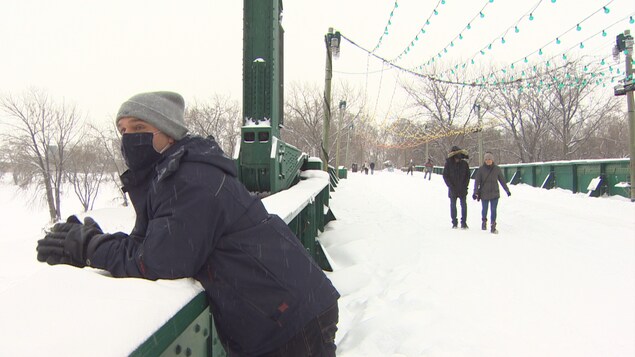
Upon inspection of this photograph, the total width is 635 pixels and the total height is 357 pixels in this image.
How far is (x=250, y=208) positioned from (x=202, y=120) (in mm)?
48793

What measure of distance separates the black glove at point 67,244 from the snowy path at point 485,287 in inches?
91.2

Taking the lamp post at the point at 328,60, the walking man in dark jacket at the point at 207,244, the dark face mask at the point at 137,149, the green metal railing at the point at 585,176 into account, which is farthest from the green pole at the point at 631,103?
the dark face mask at the point at 137,149

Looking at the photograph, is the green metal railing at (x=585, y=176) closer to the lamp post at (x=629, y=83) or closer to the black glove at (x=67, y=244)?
the lamp post at (x=629, y=83)

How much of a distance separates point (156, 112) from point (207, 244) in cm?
58

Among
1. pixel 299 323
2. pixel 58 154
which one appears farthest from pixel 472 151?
pixel 299 323

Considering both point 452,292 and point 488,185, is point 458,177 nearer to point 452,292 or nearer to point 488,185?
point 488,185

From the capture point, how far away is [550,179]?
1573cm

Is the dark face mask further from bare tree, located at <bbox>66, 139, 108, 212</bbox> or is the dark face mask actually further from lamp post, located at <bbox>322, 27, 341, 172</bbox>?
bare tree, located at <bbox>66, 139, 108, 212</bbox>

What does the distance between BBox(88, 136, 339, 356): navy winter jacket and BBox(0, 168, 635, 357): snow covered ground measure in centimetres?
11

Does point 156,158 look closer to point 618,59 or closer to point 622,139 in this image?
point 618,59

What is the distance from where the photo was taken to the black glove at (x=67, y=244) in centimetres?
140

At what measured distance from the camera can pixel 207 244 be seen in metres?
1.31

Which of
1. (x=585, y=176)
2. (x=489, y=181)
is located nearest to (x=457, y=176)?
(x=489, y=181)

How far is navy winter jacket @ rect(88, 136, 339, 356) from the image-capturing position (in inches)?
50.8
